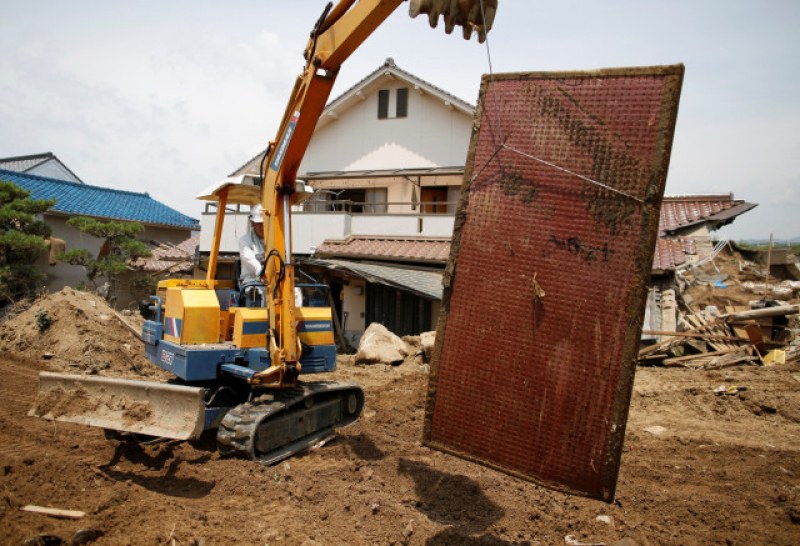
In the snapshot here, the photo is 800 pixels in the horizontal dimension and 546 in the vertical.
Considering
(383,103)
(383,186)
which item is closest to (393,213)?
(383,186)

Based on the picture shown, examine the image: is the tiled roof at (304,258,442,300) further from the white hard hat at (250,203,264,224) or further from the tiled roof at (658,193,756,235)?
the white hard hat at (250,203,264,224)

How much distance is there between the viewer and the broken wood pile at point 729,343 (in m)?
11.5

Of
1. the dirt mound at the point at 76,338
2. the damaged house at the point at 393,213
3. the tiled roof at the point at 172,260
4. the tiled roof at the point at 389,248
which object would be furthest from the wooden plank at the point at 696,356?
the tiled roof at the point at 172,260

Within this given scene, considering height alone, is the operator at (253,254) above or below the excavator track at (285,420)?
above

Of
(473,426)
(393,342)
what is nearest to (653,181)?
(473,426)

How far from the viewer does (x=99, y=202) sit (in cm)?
2461

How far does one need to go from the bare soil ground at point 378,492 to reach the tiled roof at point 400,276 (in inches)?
209

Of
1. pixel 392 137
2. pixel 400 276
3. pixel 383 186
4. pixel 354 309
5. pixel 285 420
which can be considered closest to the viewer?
pixel 285 420

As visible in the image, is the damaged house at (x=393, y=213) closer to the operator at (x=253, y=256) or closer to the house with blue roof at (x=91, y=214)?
the house with blue roof at (x=91, y=214)

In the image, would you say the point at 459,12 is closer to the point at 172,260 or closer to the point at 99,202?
the point at 172,260

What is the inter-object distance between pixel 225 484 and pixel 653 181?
4.10 meters

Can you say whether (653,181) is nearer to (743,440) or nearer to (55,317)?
(743,440)

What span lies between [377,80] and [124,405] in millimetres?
15690

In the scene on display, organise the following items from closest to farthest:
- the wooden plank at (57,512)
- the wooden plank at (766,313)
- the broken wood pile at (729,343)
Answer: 1. the wooden plank at (57,512)
2. the broken wood pile at (729,343)
3. the wooden plank at (766,313)
